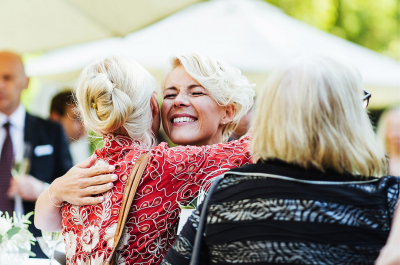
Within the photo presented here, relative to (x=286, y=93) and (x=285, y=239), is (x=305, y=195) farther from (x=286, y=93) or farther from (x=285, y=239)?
(x=286, y=93)

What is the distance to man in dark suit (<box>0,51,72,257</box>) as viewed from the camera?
12.6 ft

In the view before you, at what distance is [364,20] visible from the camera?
1482 centimetres

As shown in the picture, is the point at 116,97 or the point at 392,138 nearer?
the point at 116,97

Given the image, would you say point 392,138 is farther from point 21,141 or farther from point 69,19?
point 21,141

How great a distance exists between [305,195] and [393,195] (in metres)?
0.30

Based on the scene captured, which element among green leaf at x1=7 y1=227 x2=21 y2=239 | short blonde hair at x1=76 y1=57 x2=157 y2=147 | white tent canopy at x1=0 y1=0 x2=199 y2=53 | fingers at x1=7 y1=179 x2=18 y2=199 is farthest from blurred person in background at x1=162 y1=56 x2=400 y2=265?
fingers at x1=7 y1=179 x2=18 y2=199

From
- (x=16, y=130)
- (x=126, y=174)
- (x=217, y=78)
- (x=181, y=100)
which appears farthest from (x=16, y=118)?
(x=126, y=174)

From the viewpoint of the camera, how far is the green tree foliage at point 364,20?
14617mm

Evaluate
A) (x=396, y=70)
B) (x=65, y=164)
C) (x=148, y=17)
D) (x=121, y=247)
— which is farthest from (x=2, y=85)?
(x=396, y=70)

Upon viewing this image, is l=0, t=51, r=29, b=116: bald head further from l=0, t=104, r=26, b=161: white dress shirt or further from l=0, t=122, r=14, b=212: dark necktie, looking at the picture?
l=0, t=122, r=14, b=212: dark necktie

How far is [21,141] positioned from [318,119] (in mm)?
3322

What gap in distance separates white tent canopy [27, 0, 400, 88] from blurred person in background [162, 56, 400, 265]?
368cm

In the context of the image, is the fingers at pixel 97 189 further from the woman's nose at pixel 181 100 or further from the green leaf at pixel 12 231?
the green leaf at pixel 12 231

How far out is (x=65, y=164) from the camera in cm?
434
